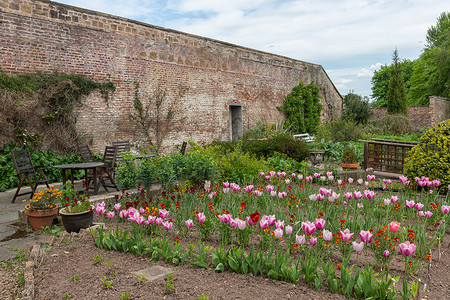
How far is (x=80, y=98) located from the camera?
30.2 feet

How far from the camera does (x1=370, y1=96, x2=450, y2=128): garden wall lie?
23.7 m

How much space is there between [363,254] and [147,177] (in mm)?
3387

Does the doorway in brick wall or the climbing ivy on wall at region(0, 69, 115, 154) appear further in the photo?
the doorway in brick wall

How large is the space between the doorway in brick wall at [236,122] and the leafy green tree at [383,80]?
3061 cm

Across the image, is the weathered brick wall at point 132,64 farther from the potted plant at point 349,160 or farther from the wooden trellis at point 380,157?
the wooden trellis at point 380,157

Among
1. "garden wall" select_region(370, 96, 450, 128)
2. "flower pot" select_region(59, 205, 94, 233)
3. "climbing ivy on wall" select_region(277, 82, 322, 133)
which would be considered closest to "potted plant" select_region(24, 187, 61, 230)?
"flower pot" select_region(59, 205, 94, 233)

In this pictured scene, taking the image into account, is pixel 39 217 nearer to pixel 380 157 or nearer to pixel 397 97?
pixel 380 157

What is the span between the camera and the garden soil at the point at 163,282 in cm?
256

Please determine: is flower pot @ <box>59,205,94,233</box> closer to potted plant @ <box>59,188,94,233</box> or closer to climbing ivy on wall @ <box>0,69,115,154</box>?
potted plant @ <box>59,188,94,233</box>

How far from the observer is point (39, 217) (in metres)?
4.56

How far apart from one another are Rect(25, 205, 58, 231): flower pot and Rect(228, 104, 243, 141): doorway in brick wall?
34.1ft

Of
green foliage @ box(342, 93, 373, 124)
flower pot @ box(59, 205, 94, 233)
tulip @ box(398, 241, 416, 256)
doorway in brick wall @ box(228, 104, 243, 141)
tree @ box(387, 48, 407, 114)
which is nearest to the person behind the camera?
tulip @ box(398, 241, 416, 256)

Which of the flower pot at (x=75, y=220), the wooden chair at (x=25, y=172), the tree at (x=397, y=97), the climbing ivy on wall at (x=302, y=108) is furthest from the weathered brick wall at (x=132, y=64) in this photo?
the tree at (x=397, y=97)

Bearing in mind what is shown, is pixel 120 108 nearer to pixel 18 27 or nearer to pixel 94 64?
pixel 94 64
